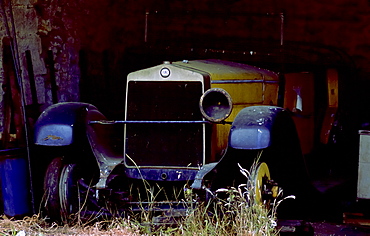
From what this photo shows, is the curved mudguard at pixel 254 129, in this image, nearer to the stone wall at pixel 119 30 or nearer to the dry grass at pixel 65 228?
the dry grass at pixel 65 228

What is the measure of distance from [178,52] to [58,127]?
78.1 inches

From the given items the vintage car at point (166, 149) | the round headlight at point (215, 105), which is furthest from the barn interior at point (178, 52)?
the round headlight at point (215, 105)

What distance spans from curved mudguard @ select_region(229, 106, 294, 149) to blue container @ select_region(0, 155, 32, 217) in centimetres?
194

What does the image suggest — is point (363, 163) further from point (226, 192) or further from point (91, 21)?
point (91, 21)

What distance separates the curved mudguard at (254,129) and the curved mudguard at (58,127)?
1.22 meters

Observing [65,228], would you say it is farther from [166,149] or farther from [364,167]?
[364,167]

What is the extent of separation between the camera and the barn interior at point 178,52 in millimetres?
6039

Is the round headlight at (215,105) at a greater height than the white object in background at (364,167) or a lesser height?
greater

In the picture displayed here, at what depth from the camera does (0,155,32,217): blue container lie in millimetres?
5105

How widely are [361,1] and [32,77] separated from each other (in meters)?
4.08

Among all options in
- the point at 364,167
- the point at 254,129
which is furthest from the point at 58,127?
the point at 364,167

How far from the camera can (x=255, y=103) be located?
5078mm

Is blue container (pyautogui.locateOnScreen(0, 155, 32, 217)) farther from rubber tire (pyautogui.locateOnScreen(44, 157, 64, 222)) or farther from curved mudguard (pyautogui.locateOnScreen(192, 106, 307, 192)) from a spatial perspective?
curved mudguard (pyautogui.locateOnScreen(192, 106, 307, 192))

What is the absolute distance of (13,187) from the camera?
16.8 feet
